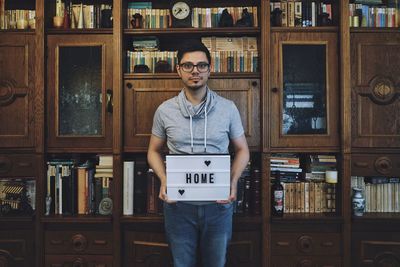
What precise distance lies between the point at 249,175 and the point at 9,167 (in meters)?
1.61

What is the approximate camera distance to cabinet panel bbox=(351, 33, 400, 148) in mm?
2352

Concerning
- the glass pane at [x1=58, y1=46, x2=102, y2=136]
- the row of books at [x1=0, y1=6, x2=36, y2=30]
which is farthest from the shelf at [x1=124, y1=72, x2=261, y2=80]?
the row of books at [x1=0, y1=6, x2=36, y2=30]

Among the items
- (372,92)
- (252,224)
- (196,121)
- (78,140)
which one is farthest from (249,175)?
(78,140)

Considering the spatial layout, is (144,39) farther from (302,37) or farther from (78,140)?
(302,37)

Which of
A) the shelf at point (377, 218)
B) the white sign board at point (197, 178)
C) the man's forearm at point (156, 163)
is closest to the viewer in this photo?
the white sign board at point (197, 178)

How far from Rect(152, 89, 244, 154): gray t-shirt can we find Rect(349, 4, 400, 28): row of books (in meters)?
1.23

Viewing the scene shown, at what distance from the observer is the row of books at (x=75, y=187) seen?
243 centimetres

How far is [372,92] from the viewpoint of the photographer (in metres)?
2.35

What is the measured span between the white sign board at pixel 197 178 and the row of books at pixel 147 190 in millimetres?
609

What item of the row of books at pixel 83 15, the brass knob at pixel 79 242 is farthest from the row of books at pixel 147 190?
the row of books at pixel 83 15

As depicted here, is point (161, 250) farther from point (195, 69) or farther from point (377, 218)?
point (377, 218)

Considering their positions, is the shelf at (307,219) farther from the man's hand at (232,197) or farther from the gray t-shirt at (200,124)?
the gray t-shirt at (200,124)

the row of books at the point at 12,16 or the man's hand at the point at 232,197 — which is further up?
the row of books at the point at 12,16

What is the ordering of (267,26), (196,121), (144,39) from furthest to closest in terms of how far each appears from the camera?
(144,39) < (267,26) < (196,121)
